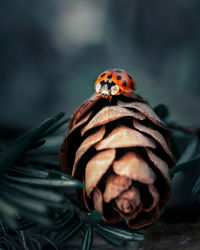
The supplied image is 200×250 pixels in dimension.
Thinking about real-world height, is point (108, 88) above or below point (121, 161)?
above

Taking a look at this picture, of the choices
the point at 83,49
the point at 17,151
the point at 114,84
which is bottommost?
the point at 17,151

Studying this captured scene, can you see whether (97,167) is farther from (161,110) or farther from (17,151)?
(161,110)

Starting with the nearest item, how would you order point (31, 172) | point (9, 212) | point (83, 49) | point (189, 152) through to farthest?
point (9, 212)
point (31, 172)
point (189, 152)
point (83, 49)

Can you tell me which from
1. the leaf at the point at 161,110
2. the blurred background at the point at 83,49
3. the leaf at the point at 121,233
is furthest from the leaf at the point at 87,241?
the blurred background at the point at 83,49

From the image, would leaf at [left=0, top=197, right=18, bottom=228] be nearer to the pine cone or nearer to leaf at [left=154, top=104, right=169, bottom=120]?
the pine cone

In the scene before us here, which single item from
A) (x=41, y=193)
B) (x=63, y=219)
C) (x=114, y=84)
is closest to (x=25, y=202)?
(x=41, y=193)

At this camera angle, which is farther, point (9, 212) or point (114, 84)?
point (114, 84)

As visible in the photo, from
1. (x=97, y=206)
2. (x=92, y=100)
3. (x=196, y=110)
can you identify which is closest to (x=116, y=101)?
(x=92, y=100)
